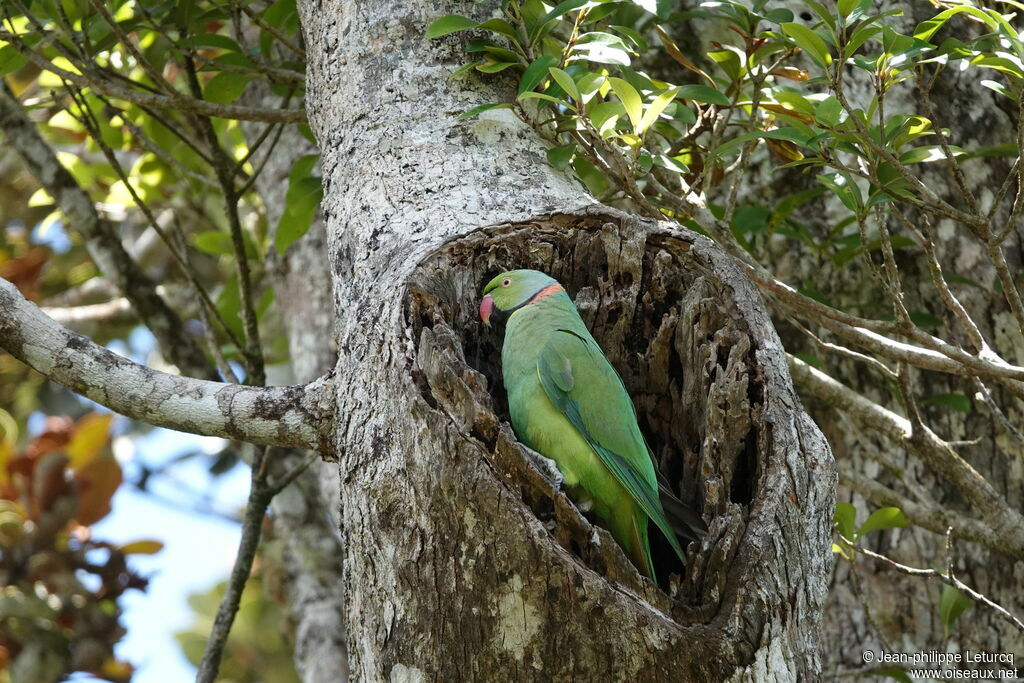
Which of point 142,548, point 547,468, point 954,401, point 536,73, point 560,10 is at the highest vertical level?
point 560,10

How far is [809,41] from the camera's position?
2.77 meters

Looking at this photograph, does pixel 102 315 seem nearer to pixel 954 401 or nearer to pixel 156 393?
pixel 156 393

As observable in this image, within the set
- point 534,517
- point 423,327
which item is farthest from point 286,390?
point 534,517

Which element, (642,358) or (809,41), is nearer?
(642,358)

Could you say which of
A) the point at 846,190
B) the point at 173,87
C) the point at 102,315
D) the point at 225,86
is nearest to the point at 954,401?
the point at 846,190

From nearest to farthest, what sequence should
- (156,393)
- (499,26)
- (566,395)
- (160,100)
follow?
(156,393) < (566,395) < (499,26) < (160,100)

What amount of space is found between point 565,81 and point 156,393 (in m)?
1.40

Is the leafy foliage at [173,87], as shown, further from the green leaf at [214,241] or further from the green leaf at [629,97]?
the green leaf at [629,97]

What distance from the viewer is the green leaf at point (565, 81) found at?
2.55 meters

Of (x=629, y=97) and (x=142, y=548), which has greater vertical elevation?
(x=629, y=97)

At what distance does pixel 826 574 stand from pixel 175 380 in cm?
171

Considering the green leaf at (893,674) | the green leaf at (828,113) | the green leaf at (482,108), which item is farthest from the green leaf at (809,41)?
the green leaf at (893,674)

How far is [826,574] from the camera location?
6.52 feet

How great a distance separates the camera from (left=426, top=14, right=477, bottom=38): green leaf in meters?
2.68
